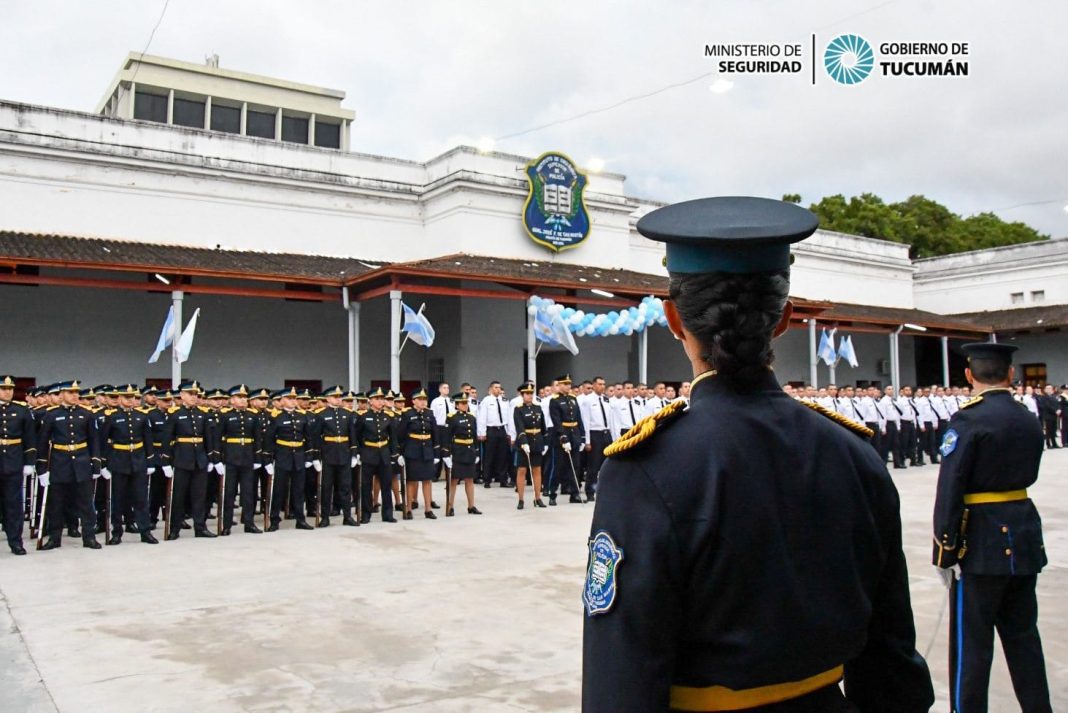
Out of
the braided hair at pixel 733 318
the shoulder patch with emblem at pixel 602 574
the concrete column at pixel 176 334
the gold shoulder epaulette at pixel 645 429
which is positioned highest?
Result: the concrete column at pixel 176 334

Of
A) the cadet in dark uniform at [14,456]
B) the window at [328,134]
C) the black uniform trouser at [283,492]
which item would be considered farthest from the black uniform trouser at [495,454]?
the window at [328,134]

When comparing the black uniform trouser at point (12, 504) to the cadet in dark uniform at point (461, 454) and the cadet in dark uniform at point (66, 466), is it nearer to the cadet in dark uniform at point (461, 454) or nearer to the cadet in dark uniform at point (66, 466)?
the cadet in dark uniform at point (66, 466)

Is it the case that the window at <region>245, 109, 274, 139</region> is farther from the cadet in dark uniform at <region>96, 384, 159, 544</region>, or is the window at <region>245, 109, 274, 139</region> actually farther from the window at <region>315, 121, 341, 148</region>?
the cadet in dark uniform at <region>96, 384, 159, 544</region>

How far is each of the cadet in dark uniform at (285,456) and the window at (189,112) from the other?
31.5 meters

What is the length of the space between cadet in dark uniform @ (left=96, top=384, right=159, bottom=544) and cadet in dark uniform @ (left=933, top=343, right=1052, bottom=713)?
8619mm

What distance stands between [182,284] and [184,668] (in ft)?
43.3

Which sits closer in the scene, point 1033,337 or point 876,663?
point 876,663

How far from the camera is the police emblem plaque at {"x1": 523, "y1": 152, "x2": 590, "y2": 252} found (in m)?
23.1

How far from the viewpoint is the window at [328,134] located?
134 feet

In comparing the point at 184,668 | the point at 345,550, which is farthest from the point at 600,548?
the point at 345,550

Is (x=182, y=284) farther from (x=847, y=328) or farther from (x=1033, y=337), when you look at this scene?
(x=1033, y=337)

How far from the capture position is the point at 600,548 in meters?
1.54

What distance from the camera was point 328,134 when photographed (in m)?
41.3

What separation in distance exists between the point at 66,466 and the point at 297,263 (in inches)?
426
